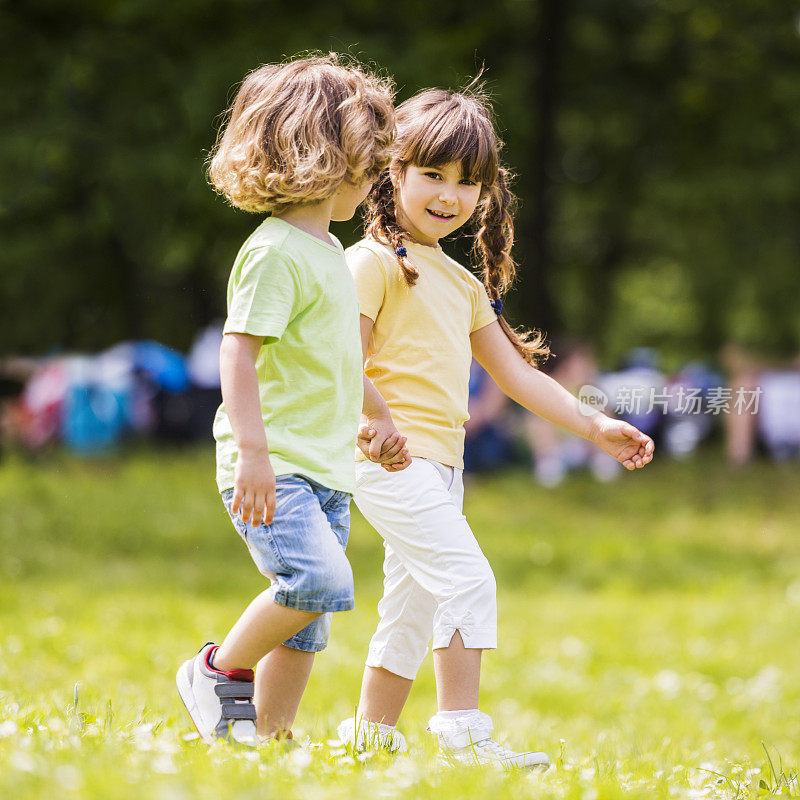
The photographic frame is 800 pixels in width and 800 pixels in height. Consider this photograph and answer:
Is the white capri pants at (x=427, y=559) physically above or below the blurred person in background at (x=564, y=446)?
above

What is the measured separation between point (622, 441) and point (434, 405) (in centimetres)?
60

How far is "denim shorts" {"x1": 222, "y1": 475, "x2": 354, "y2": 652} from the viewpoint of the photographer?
294cm

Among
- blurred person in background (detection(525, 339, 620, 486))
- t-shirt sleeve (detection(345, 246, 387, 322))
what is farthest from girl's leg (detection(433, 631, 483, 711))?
blurred person in background (detection(525, 339, 620, 486))

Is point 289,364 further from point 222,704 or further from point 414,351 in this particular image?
point 222,704

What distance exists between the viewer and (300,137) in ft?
9.98

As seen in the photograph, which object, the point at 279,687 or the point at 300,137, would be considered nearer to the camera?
the point at 300,137

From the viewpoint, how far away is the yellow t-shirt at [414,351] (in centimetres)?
340

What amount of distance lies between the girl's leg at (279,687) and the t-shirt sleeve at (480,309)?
114 cm

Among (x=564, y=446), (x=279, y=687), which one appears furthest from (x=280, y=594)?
(x=564, y=446)

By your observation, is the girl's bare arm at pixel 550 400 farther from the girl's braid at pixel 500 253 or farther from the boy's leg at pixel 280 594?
the boy's leg at pixel 280 594

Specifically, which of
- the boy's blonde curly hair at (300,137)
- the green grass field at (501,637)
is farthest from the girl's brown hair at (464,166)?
the green grass field at (501,637)

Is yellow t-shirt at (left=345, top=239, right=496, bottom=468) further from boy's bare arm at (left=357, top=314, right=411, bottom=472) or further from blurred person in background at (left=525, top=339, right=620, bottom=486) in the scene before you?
blurred person in background at (left=525, top=339, right=620, bottom=486)

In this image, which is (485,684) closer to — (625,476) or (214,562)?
(214,562)

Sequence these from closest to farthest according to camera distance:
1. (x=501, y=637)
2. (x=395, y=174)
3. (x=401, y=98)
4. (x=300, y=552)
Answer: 1. (x=300, y=552)
2. (x=395, y=174)
3. (x=501, y=637)
4. (x=401, y=98)
